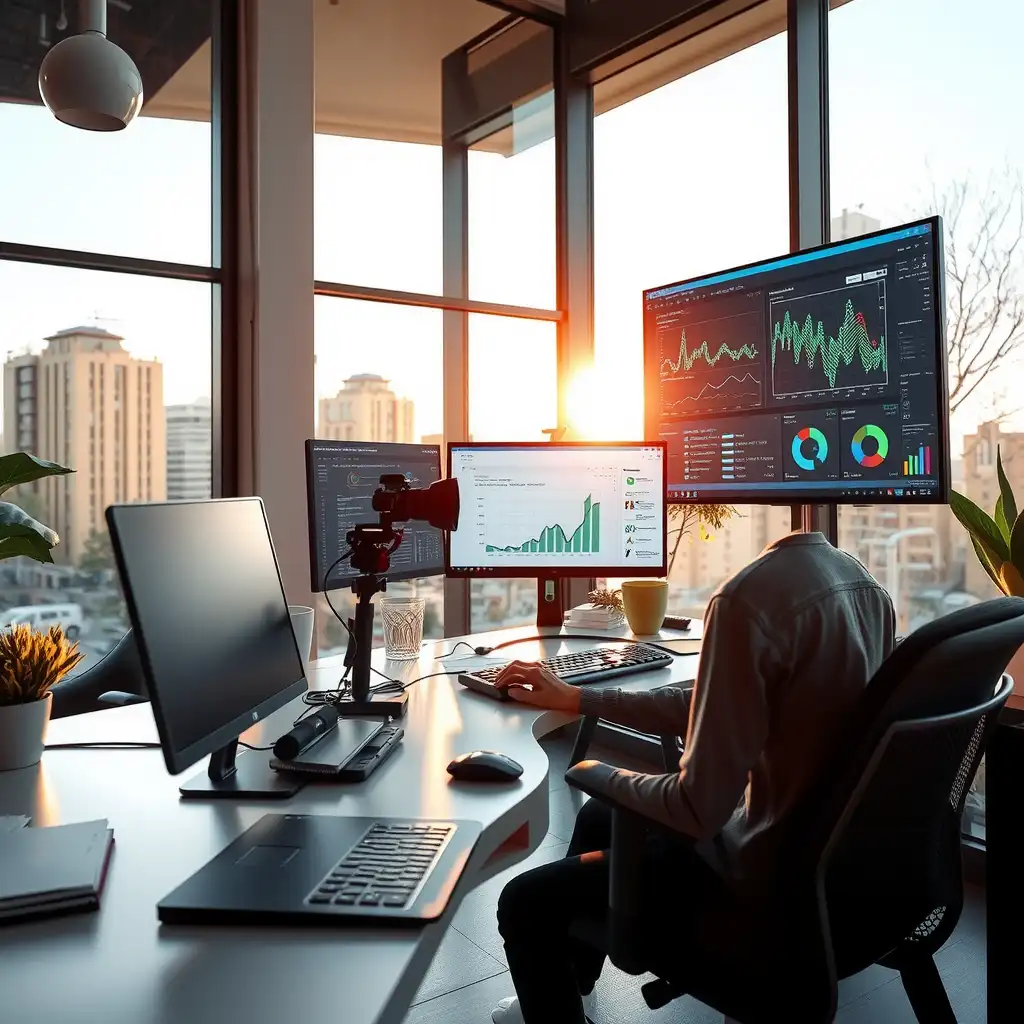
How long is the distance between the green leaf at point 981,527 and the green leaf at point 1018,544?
31mm

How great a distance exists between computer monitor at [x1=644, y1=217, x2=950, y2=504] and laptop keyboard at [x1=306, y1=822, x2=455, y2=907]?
5.41 ft

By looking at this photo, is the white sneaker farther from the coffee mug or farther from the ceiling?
the ceiling

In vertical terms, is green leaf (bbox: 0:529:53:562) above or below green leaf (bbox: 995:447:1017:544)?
below

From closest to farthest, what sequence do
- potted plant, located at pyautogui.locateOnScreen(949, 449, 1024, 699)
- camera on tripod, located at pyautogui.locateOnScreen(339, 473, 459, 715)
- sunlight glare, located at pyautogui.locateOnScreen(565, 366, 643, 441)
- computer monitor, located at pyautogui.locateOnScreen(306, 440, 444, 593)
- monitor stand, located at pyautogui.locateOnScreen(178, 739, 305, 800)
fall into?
monitor stand, located at pyautogui.locateOnScreen(178, 739, 305, 800), camera on tripod, located at pyautogui.locateOnScreen(339, 473, 459, 715), computer monitor, located at pyautogui.locateOnScreen(306, 440, 444, 593), potted plant, located at pyautogui.locateOnScreen(949, 449, 1024, 699), sunlight glare, located at pyautogui.locateOnScreen(565, 366, 643, 441)

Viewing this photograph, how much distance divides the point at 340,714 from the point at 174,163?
2514 mm

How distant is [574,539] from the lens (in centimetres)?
250

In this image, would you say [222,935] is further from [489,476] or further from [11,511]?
[489,476]

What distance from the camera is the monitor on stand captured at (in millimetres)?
2449

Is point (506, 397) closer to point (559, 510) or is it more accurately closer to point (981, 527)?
point (559, 510)

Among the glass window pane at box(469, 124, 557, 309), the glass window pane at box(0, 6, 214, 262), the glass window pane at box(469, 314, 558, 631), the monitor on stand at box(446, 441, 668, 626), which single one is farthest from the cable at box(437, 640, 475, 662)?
the glass window pane at box(469, 124, 557, 309)

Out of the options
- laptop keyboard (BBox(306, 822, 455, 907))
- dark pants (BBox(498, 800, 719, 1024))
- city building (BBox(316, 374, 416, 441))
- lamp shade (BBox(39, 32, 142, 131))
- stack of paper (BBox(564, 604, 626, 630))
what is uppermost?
lamp shade (BBox(39, 32, 142, 131))

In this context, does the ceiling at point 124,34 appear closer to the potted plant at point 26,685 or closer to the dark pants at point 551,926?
the potted plant at point 26,685

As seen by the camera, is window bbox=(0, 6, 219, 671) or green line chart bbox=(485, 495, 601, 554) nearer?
green line chart bbox=(485, 495, 601, 554)

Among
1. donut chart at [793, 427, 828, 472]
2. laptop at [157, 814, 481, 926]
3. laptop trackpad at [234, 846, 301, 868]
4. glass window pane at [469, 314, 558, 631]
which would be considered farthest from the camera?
glass window pane at [469, 314, 558, 631]
